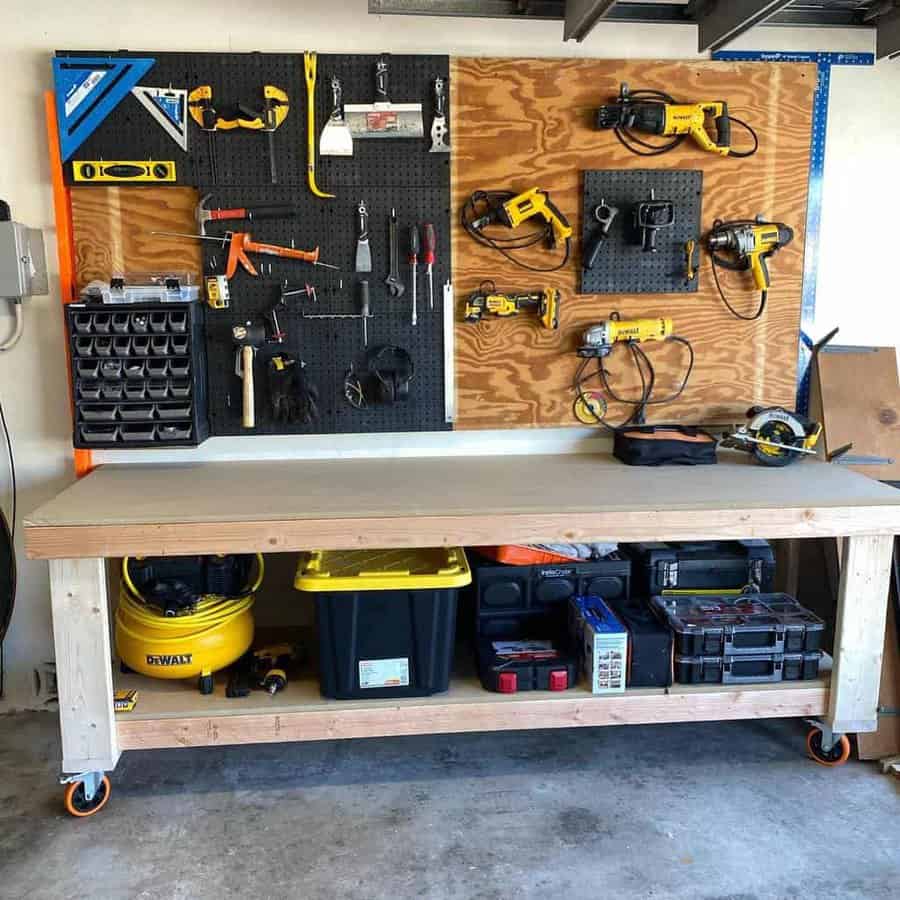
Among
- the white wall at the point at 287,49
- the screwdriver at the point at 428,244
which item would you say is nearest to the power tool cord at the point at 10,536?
the white wall at the point at 287,49

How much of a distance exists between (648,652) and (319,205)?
5.29 feet

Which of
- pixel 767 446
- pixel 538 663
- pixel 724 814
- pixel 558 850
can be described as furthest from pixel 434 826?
pixel 767 446

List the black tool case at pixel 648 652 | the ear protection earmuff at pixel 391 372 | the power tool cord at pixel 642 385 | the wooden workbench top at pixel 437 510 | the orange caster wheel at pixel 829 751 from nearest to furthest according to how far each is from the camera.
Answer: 1. the wooden workbench top at pixel 437 510
2. the black tool case at pixel 648 652
3. the orange caster wheel at pixel 829 751
4. the ear protection earmuff at pixel 391 372
5. the power tool cord at pixel 642 385

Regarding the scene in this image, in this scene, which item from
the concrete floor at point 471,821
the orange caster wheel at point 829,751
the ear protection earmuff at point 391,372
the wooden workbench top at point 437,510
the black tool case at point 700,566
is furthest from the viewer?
the ear protection earmuff at point 391,372

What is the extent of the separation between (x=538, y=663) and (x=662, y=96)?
5.74 feet

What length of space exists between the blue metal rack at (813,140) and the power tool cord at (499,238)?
79 centimetres

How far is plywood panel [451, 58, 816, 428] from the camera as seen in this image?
8.57ft

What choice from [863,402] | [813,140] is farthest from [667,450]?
[813,140]

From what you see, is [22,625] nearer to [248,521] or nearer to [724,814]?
[248,521]

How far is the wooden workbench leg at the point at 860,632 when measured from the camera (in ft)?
7.52

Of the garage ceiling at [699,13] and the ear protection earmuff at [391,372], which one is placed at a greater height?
the garage ceiling at [699,13]

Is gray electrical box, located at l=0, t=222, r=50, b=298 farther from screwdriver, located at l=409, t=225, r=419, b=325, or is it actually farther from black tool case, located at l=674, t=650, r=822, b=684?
black tool case, located at l=674, t=650, r=822, b=684

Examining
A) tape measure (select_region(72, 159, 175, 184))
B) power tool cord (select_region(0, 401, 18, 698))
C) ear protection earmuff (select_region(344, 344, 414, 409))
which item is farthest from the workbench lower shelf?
tape measure (select_region(72, 159, 175, 184))

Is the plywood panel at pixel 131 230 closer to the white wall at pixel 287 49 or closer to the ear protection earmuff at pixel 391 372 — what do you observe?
the white wall at pixel 287 49
